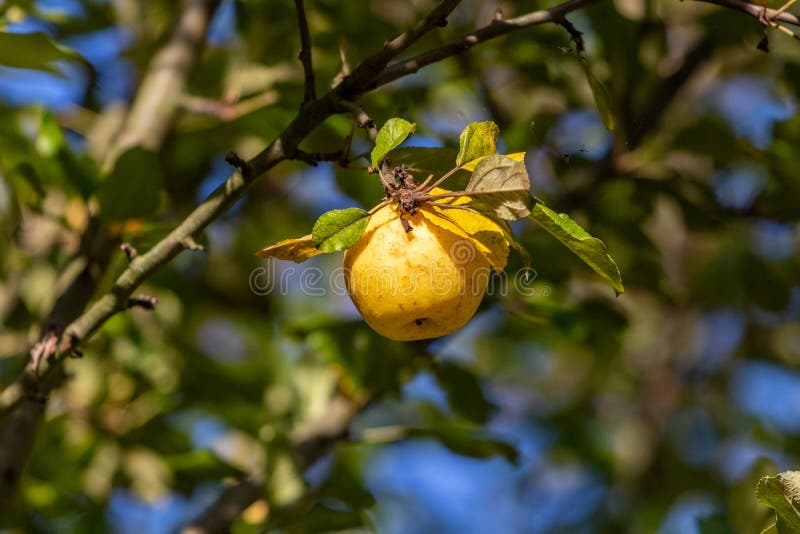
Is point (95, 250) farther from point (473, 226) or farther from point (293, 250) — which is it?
point (473, 226)

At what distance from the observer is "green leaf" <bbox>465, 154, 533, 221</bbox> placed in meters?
0.89

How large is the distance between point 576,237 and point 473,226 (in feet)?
0.43

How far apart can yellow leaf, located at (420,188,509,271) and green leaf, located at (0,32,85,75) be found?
2.13 feet

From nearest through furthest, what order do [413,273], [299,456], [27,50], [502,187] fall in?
[502,187] < [413,273] < [27,50] < [299,456]

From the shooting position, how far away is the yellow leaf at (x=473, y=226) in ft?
3.19

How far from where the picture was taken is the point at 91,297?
60.7 inches

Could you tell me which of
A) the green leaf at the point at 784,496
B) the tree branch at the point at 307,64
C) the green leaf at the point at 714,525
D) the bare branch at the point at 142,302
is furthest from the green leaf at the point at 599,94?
the green leaf at the point at 714,525

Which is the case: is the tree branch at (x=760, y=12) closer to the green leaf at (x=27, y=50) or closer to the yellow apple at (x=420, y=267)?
the yellow apple at (x=420, y=267)

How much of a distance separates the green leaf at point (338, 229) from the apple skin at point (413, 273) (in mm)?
47

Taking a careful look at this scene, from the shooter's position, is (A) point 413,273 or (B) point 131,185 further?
(B) point 131,185

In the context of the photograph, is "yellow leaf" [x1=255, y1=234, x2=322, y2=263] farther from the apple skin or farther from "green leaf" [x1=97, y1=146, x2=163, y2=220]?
"green leaf" [x1=97, y1=146, x2=163, y2=220]

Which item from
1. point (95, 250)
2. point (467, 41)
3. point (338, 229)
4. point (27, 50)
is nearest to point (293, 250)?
point (338, 229)

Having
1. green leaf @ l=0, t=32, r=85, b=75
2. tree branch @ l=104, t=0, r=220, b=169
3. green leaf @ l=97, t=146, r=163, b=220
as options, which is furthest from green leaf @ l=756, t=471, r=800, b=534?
tree branch @ l=104, t=0, r=220, b=169

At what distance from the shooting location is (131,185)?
1455 millimetres
